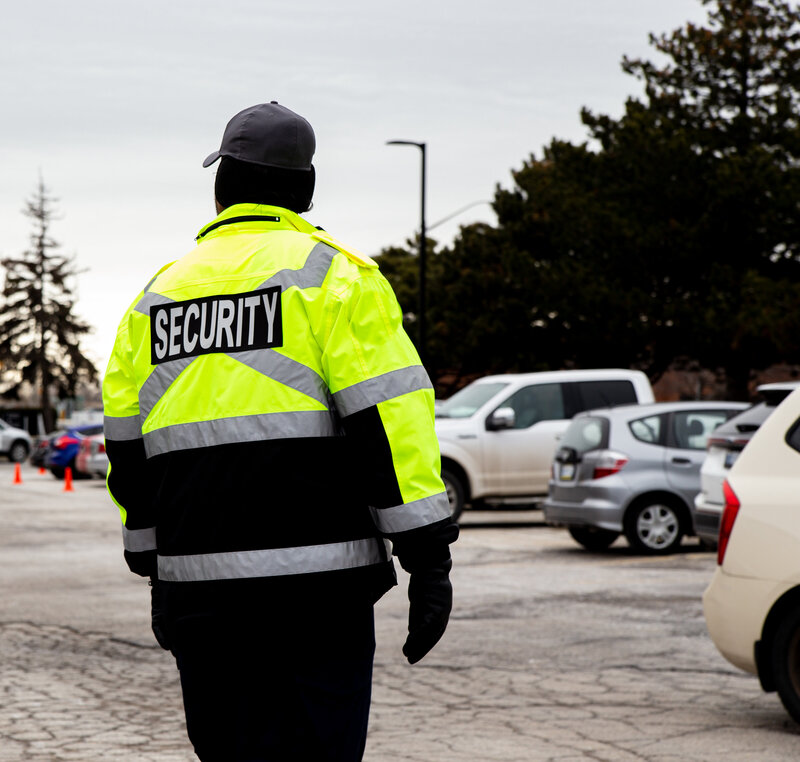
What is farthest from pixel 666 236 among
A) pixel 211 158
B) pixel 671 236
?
pixel 211 158

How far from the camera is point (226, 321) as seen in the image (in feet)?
9.46

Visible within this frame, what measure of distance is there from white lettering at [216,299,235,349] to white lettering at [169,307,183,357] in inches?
4.0

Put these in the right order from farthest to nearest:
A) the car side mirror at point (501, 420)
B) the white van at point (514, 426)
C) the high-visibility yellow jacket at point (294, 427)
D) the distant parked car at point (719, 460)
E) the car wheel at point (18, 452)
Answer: the car wheel at point (18, 452) → the white van at point (514, 426) → the car side mirror at point (501, 420) → the distant parked car at point (719, 460) → the high-visibility yellow jacket at point (294, 427)

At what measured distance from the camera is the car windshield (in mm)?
17906

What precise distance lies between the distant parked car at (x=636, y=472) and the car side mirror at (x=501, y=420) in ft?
9.05

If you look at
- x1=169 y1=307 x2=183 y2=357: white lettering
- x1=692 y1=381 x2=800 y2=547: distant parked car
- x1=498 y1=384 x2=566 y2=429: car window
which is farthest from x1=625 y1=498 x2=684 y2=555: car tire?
x1=169 y1=307 x2=183 y2=357: white lettering

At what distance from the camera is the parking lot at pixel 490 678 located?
558 cm

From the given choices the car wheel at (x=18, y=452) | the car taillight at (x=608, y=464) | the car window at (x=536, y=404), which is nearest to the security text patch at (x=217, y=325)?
the car taillight at (x=608, y=464)

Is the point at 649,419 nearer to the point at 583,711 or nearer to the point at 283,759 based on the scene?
the point at 583,711

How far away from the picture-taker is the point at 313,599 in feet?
9.11

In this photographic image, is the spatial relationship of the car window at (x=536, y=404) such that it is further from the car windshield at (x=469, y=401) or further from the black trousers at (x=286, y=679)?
the black trousers at (x=286, y=679)

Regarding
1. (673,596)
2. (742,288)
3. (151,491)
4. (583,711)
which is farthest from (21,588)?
(742,288)

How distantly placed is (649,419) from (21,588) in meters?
6.55

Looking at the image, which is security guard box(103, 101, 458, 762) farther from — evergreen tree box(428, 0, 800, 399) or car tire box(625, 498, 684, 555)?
evergreen tree box(428, 0, 800, 399)
